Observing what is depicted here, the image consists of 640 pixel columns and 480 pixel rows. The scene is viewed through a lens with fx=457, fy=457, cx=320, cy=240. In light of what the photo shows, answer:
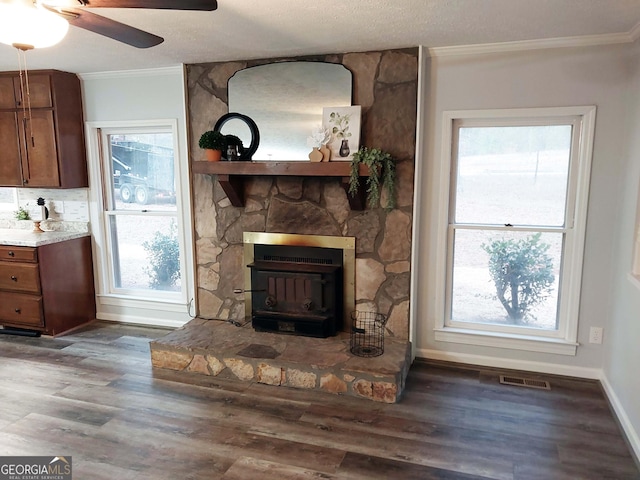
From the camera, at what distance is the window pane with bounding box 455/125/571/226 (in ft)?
10.3

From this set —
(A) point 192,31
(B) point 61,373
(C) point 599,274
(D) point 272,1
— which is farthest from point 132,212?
(C) point 599,274

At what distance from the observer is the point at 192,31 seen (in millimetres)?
2797

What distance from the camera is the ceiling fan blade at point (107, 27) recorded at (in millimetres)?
1808

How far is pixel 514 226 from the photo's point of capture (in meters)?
3.23

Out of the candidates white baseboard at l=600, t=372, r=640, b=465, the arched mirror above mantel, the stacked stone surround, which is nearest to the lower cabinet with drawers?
the stacked stone surround

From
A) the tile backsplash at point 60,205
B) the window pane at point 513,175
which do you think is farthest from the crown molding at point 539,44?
the tile backsplash at point 60,205

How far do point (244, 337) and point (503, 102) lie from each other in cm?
251

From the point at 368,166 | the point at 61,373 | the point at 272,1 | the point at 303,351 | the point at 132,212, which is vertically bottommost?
the point at 61,373

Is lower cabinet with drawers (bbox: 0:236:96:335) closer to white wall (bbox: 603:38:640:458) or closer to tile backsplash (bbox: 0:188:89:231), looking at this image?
tile backsplash (bbox: 0:188:89:231)

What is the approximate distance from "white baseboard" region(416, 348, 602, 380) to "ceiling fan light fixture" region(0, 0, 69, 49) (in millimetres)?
2990

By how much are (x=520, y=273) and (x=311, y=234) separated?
156 cm

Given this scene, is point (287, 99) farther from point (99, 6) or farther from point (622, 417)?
point (622, 417)

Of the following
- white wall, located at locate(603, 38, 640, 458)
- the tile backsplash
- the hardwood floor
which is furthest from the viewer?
the tile backsplash

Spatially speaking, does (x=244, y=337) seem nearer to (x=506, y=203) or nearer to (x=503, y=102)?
(x=506, y=203)
